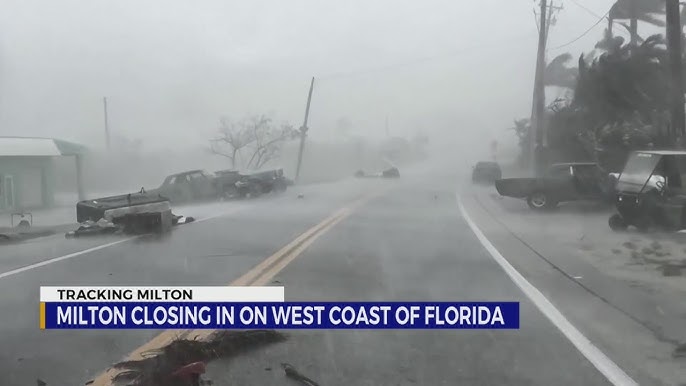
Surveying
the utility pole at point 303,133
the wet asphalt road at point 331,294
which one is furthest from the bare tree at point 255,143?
the wet asphalt road at point 331,294

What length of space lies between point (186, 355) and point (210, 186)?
840 inches

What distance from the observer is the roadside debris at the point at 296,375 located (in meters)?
4.02

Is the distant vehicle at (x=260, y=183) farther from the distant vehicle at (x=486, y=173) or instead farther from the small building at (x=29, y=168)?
the distant vehicle at (x=486, y=173)

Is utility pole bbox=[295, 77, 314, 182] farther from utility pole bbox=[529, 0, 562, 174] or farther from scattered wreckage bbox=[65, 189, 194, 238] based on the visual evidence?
scattered wreckage bbox=[65, 189, 194, 238]

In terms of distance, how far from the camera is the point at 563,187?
17891 mm

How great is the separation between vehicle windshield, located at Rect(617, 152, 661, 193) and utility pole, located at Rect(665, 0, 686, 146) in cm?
→ 348

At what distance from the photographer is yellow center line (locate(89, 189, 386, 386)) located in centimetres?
446

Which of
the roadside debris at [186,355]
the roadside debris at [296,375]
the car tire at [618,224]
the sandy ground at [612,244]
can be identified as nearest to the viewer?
the roadside debris at [186,355]

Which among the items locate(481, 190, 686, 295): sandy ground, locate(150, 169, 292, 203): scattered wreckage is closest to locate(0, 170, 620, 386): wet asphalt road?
locate(481, 190, 686, 295): sandy ground

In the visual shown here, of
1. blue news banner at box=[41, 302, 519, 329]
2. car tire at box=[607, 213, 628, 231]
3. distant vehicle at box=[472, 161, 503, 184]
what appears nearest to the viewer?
blue news banner at box=[41, 302, 519, 329]

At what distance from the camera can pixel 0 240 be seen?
1334cm

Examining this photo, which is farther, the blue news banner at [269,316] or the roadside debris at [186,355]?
the blue news banner at [269,316]

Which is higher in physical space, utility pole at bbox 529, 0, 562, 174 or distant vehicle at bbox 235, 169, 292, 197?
utility pole at bbox 529, 0, 562, 174

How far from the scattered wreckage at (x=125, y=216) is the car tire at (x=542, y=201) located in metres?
8.93
